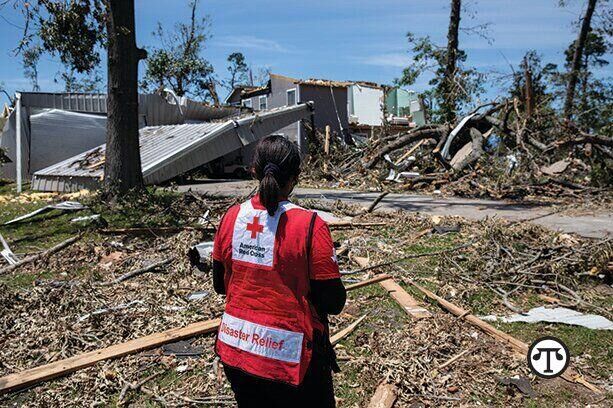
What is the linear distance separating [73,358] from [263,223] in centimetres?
262

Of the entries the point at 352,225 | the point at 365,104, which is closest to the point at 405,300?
the point at 352,225

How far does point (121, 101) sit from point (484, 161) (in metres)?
9.55

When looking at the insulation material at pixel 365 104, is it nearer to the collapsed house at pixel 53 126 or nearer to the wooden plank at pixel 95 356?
the collapsed house at pixel 53 126

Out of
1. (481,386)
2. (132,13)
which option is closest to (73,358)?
(481,386)

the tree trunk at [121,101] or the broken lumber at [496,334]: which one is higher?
the tree trunk at [121,101]

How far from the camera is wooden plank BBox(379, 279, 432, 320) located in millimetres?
4181

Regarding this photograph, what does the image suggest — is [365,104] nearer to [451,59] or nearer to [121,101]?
[451,59]

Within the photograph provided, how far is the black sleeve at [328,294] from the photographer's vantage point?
181 centimetres

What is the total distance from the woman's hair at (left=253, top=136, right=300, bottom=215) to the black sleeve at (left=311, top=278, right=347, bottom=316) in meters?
0.34

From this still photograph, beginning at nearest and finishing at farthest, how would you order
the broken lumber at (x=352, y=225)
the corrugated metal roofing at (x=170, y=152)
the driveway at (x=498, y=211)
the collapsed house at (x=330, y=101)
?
the driveway at (x=498, y=211) < the broken lumber at (x=352, y=225) < the corrugated metal roofing at (x=170, y=152) < the collapsed house at (x=330, y=101)

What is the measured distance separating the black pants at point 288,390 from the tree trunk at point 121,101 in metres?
7.63

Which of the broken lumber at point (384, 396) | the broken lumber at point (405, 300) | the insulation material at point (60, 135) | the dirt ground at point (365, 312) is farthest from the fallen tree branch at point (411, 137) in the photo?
the broken lumber at point (384, 396)

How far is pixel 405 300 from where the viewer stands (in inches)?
177

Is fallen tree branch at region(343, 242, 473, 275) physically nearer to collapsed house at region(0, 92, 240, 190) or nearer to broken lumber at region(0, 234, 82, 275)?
broken lumber at region(0, 234, 82, 275)
